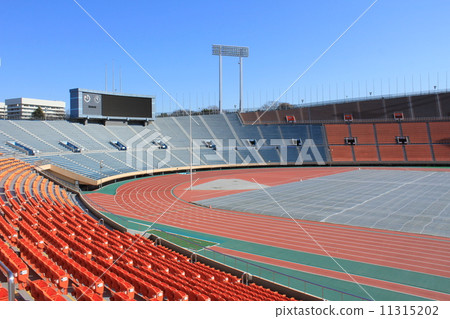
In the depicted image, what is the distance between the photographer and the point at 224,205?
25562mm

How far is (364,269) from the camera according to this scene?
42.9ft

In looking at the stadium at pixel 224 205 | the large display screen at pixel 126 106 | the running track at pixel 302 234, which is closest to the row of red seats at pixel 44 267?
the stadium at pixel 224 205

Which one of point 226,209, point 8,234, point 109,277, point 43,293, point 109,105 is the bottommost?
point 226,209

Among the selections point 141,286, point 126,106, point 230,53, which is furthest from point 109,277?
point 230,53

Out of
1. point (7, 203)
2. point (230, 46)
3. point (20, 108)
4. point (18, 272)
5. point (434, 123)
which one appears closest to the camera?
point (18, 272)

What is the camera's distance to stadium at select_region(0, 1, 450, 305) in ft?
33.1

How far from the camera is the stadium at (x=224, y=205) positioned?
10.1 m

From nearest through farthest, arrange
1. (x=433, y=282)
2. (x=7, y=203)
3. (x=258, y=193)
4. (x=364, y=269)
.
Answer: (x=433, y=282) < (x=364, y=269) < (x=7, y=203) < (x=258, y=193)

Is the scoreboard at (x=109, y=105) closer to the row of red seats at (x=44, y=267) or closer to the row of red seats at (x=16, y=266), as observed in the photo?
the row of red seats at (x=44, y=267)

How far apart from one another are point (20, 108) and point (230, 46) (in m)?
116

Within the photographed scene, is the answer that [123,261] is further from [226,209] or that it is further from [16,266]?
[226,209]

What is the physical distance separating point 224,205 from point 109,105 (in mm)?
30900

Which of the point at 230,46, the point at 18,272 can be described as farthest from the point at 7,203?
the point at 230,46

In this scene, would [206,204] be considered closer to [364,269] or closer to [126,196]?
[126,196]
